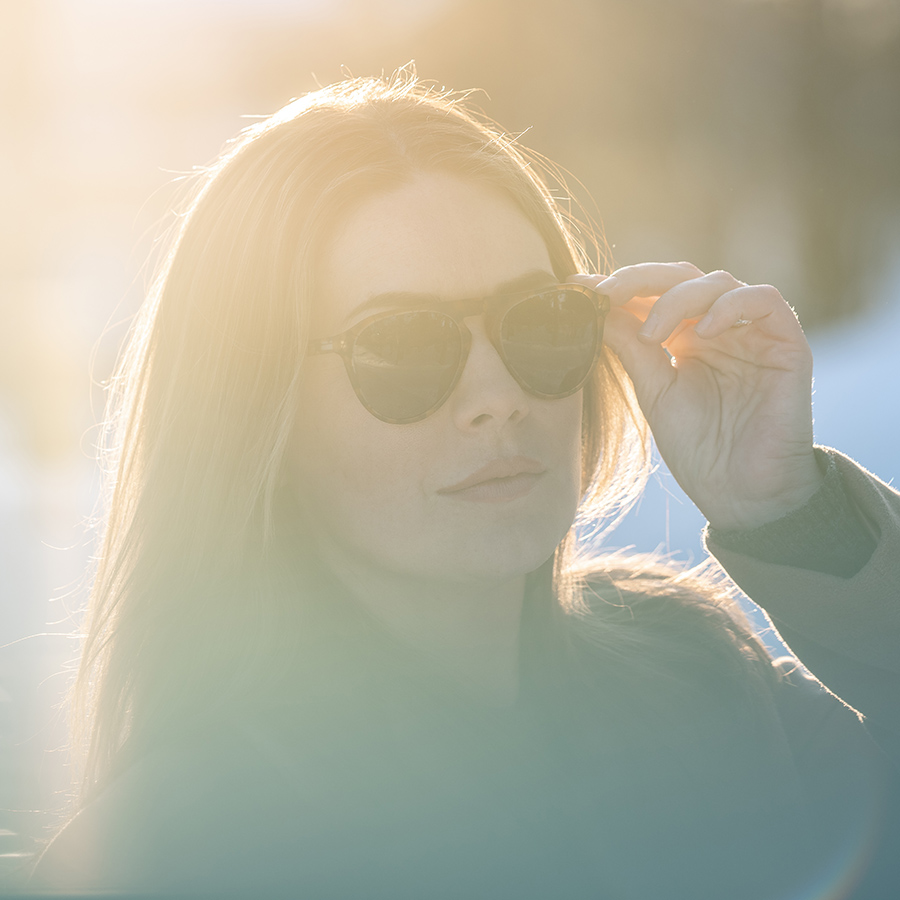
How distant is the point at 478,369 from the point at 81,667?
1.15 metres

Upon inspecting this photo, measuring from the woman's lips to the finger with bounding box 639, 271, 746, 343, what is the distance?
0.42 meters

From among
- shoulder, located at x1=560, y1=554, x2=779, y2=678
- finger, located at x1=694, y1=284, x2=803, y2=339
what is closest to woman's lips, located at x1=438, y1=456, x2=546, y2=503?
finger, located at x1=694, y1=284, x2=803, y2=339

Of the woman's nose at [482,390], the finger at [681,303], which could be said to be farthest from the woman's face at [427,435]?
the finger at [681,303]

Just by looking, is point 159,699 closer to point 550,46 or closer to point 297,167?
point 297,167

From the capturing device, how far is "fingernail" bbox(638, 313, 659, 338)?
1841 mm

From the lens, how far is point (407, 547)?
1732mm

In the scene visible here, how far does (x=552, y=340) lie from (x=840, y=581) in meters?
0.81

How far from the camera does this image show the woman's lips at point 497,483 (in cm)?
172

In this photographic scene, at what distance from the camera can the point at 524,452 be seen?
69.9 inches

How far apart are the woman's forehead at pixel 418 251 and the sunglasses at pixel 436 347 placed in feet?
0.20

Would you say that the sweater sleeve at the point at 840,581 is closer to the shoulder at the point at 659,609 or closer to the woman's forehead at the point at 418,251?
the shoulder at the point at 659,609

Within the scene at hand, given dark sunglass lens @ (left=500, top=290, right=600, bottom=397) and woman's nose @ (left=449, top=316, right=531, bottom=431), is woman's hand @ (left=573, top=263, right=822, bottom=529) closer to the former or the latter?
dark sunglass lens @ (left=500, top=290, right=600, bottom=397)

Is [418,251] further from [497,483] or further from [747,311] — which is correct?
[747,311]

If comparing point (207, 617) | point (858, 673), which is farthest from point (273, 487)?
point (858, 673)
